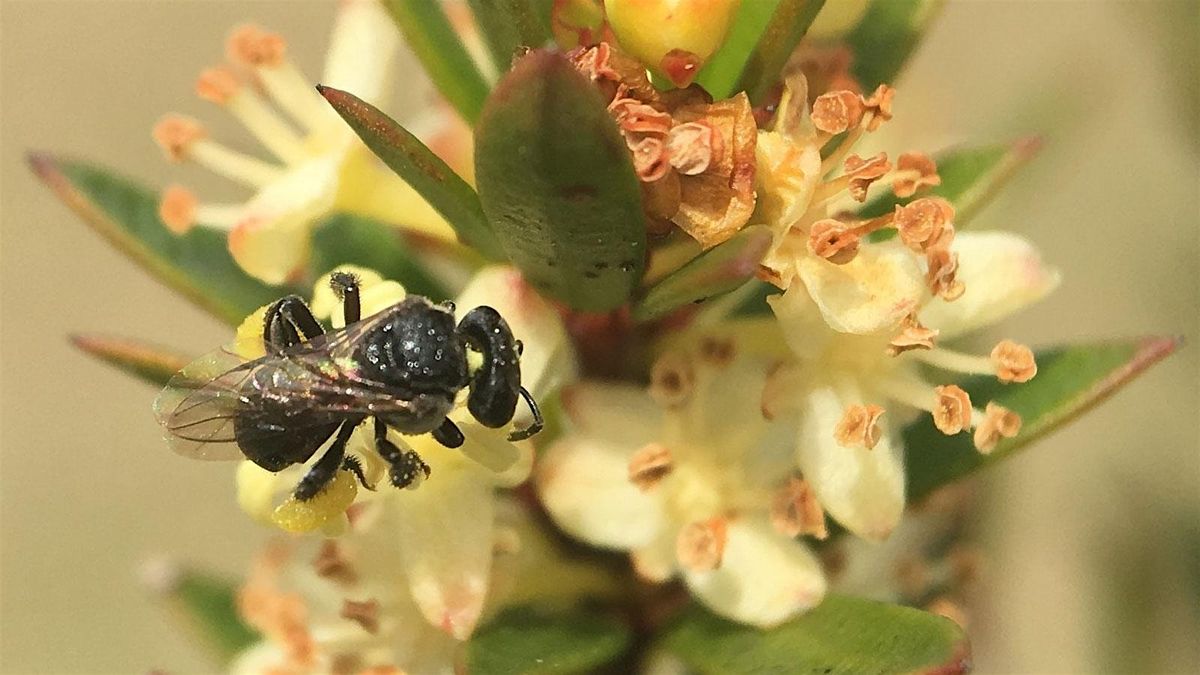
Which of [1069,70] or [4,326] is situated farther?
[4,326]

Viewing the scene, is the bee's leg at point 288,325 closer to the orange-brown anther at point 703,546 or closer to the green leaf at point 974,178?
the orange-brown anther at point 703,546

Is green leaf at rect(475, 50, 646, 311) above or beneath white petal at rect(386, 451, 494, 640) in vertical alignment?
above

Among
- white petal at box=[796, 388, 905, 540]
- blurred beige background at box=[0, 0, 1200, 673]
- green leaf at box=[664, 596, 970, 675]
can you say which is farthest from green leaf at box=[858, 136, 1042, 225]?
blurred beige background at box=[0, 0, 1200, 673]

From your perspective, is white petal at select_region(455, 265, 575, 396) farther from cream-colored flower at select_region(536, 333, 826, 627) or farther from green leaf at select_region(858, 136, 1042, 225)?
green leaf at select_region(858, 136, 1042, 225)

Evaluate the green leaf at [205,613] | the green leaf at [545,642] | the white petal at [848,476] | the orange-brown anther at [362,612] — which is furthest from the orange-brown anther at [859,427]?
the green leaf at [205,613]

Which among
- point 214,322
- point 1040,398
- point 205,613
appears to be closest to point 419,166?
point 1040,398

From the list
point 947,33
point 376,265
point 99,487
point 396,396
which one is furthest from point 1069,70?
point 99,487

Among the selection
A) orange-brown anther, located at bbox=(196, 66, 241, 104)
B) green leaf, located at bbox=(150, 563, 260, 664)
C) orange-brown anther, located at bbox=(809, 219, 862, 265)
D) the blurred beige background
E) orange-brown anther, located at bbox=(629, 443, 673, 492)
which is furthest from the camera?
the blurred beige background

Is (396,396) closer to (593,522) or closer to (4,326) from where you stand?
(593,522)
